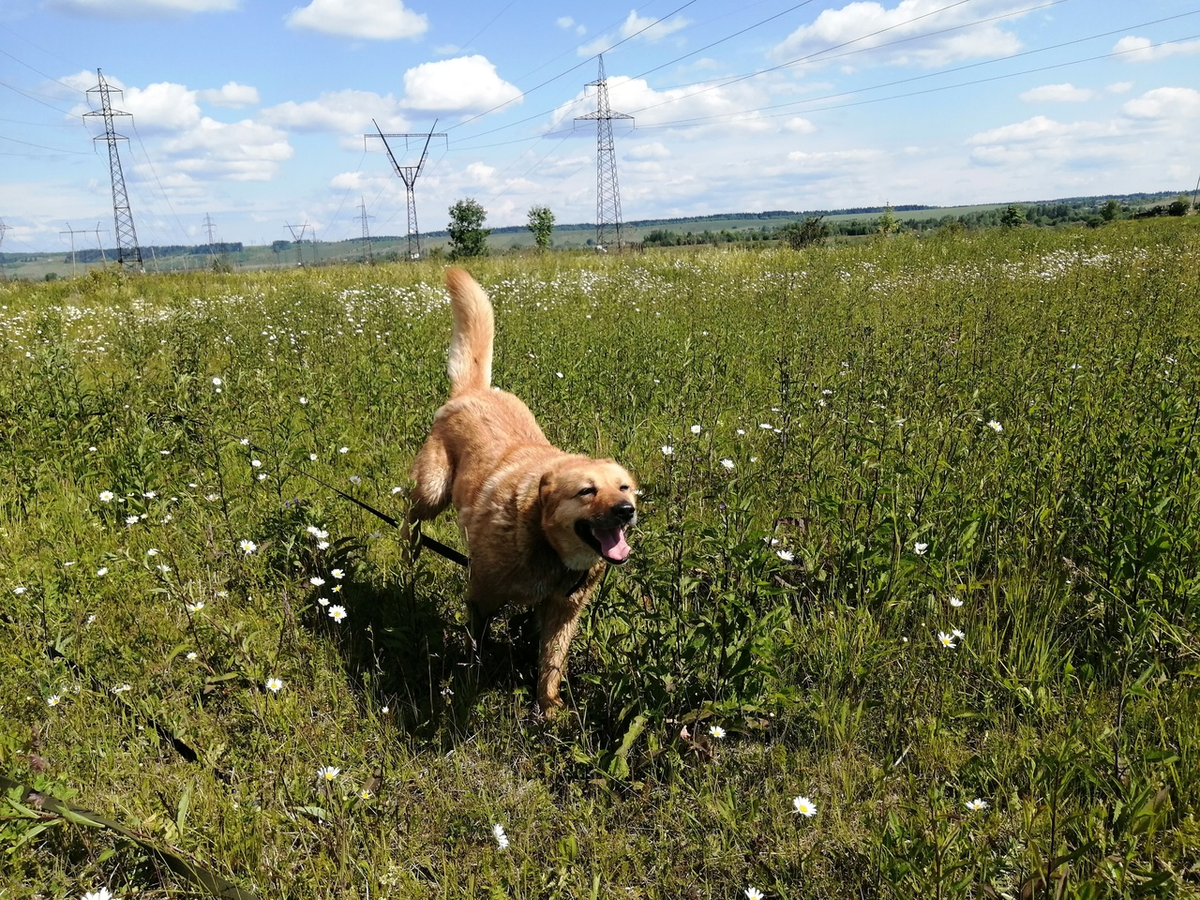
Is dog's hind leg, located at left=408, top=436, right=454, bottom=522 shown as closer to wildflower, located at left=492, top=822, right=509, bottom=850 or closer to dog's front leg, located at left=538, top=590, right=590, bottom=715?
dog's front leg, located at left=538, top=590, right=590, bottom=715

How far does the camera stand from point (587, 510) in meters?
2.51

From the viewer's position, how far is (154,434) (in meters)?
4.10

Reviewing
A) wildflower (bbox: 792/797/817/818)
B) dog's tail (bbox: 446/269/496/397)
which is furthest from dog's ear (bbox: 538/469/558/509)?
dog's tail (bbox: 446/269/496/397)

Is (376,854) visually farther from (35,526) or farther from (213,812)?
(35,526)

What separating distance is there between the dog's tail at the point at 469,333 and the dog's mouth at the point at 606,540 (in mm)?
2066

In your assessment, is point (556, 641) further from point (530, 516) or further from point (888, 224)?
point (888, 224)

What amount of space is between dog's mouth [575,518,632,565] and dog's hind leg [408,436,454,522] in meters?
1.47

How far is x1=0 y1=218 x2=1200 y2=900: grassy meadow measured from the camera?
1887 millimetres

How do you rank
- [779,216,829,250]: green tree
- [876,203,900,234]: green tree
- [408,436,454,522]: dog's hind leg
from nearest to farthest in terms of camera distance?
→ [408,436,454,522]: dog's hind leg
[779,216,829,250]: green tree
[876,203,900,234]: green tree

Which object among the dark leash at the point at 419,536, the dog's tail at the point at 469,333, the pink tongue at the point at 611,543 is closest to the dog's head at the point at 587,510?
the pink tongue at the point at 611,543

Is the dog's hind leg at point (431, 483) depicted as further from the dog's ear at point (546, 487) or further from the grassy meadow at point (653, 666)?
the dog's ear at point (546, 487)

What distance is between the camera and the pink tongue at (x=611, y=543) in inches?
96.5

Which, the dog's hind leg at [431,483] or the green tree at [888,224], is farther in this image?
the green tree at [888,224]

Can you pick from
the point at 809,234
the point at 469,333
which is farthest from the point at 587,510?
the point at 809,234
